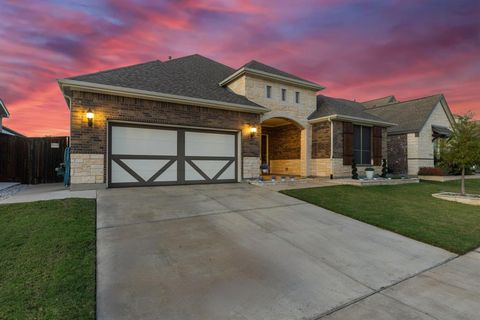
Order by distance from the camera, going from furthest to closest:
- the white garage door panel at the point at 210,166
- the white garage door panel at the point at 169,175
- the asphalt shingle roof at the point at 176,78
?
the white garage door panel at the point at 210,166 < the white garage door panel at the point at 169,175 < the asphalt shingle roof at the point at 176,78

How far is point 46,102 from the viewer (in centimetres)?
1291

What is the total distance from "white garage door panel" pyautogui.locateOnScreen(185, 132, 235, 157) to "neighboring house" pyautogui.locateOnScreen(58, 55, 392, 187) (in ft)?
0.15

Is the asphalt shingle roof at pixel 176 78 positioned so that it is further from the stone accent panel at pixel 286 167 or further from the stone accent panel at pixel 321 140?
the stone accent panel at pixel 286 167

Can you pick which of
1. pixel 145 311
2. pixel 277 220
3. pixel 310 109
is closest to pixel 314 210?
pixel 277 220

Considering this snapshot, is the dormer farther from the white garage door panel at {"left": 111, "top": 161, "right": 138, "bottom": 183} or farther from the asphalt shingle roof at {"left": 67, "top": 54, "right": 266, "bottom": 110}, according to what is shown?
the white garage door panel at {"left": 111, "top": 161, "right": 138, "bottom": 183}

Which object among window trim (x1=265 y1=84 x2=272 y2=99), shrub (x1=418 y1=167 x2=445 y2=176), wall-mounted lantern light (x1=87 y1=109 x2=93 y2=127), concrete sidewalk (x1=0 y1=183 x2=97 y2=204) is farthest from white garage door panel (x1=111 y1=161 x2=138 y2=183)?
shrub (x1=418 y1=167 x2=445 y2=176)

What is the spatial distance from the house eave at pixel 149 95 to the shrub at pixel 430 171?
42.7ft

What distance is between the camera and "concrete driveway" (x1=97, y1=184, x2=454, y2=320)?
2.51 m

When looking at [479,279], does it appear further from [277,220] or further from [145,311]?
[145,311]

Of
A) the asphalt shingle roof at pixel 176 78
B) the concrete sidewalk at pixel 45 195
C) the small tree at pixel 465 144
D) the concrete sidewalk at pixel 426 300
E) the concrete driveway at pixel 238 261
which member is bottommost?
the concrete sidewalk at pixel 426 300

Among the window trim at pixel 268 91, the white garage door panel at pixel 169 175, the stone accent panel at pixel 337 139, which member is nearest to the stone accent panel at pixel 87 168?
the white garage door panel at pixel 169 175

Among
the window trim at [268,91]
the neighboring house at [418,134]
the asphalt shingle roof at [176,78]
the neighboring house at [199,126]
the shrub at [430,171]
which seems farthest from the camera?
the neighboring house at [418,134]

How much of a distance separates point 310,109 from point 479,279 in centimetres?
1183

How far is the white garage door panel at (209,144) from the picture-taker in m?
9.97
